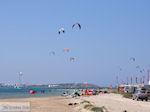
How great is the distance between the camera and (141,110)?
25.8 meters

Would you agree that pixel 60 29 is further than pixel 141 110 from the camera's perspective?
Yes

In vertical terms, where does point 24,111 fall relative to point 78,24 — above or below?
below

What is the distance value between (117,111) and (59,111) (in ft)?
18.0

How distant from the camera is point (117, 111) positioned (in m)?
24.9

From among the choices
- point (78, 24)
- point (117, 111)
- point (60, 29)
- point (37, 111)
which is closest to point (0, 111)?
point (37, 111)

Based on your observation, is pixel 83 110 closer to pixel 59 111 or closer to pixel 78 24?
pixel 59 111

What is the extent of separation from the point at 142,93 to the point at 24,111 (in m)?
18.9

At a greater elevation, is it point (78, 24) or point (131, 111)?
point (78, 24)

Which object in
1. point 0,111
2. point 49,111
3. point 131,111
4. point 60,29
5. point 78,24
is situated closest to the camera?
point 0,111

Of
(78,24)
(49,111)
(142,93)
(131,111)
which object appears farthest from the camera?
(142,93)

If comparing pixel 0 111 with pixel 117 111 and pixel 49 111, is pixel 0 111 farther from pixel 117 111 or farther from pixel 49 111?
pixel 117 111

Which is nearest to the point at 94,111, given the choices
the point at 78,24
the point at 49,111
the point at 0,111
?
the point at 49,111

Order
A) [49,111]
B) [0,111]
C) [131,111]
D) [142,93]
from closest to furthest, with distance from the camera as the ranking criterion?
[0,111], [131,111], [49,111], [142,93]

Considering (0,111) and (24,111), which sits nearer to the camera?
(0,111)
